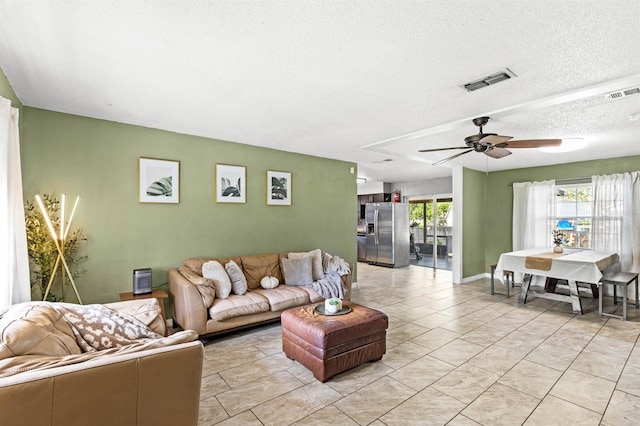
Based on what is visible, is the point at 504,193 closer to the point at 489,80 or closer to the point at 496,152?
the point at 496,152

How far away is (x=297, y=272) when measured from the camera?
14.5ft

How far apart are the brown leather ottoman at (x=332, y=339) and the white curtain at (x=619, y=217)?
5214 mm

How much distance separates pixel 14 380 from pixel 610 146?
6.86m

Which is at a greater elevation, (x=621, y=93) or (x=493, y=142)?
(x=621, y=93)

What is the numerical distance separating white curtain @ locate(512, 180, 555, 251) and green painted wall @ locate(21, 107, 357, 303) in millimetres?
4668

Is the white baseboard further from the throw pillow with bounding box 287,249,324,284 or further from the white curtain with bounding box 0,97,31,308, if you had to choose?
the white curtain with bounding box 0,97,31,308

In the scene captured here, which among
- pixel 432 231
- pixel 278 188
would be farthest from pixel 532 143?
pixel 432 231

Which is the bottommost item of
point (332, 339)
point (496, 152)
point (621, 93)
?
point (332, 339)

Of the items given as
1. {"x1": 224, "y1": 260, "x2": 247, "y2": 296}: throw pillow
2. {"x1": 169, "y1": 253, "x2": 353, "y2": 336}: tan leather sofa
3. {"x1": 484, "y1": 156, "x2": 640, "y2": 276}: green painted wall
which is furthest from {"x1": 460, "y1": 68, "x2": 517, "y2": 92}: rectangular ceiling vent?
{"x1": 484, "y1": 156, "x2": 640, "y2": 276}: green painted wall

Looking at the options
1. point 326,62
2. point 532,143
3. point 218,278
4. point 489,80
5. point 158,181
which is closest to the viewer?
point 326,62

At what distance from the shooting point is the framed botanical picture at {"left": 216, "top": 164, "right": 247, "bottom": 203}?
4391 millimetres

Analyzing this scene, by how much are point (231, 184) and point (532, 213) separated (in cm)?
606

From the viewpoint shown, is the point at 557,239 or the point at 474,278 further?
the point at 474,278

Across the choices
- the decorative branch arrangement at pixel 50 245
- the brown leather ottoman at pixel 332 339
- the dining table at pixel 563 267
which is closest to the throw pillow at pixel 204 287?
the brown leather ottoman at pixel 332 339
